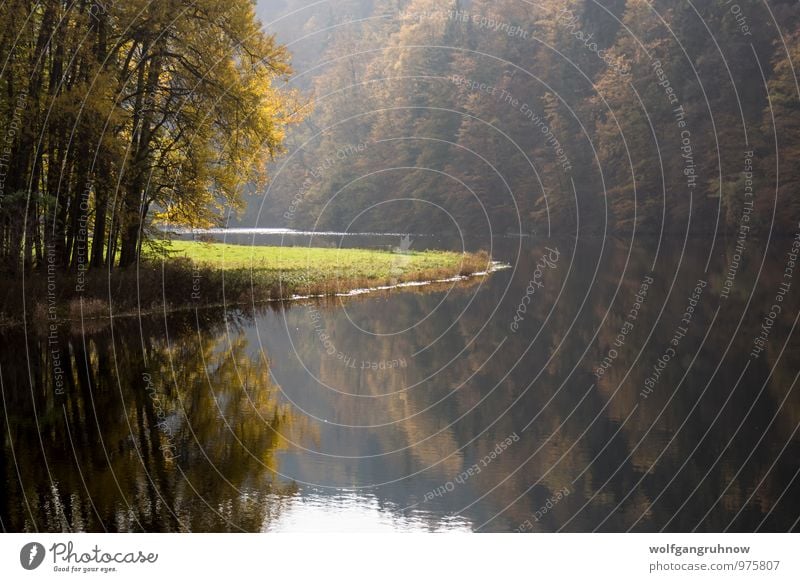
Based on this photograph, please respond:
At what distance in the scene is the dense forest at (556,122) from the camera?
68.4m

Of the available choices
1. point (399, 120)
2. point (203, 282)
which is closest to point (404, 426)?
point (203, 282)

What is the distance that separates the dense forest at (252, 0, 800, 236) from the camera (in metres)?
68.4

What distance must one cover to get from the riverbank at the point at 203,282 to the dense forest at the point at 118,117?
0.77 metres

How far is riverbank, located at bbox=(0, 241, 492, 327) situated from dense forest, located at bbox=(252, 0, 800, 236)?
1677 centimetres

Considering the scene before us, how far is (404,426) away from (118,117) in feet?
46.0

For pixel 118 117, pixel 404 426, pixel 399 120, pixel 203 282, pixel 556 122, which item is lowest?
pixel 404 426

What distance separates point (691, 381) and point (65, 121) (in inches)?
640

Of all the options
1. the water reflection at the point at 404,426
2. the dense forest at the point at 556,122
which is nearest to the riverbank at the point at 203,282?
the water reflection at the point at 404,426

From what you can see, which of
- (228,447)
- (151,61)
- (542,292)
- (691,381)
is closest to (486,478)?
(228,447)

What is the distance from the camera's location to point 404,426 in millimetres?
15531

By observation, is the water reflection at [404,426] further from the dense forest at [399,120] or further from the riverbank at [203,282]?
Result: the dense forest at [399,120]

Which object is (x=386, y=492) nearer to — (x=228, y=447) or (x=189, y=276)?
(x=228, y=447)

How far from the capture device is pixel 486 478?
41.1 ft

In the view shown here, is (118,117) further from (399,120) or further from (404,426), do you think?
(399,120)
